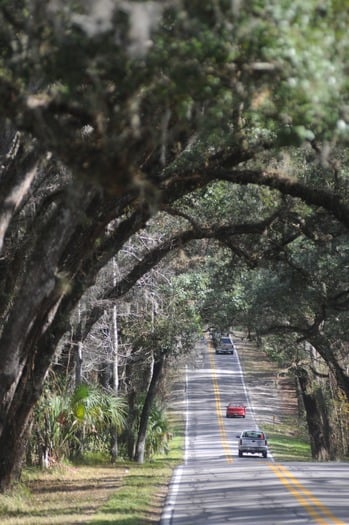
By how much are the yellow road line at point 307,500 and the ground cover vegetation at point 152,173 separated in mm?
4254

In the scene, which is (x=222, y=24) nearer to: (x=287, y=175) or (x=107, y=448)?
(x=287, y=175)

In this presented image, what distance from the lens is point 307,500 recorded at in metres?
18.1

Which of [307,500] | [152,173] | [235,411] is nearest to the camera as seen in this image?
[152,173]

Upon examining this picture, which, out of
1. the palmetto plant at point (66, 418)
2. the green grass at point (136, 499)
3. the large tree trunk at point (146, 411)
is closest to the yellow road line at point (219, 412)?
the large tree trunk at point (146, 411)

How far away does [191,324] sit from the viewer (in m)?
33.2

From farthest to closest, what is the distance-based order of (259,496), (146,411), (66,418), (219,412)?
(219,412) < (146,411) < (66,418) < (259,496)

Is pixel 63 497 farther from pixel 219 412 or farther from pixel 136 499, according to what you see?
pixel 219 412

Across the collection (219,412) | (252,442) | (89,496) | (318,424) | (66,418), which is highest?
(219,412)

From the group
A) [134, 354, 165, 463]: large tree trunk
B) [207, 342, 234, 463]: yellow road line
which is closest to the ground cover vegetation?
[134, 354, 165, 463]: large tree trunk

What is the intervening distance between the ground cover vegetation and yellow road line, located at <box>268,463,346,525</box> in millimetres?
4254

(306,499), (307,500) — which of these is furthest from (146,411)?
(307,500)

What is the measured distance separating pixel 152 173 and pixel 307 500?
23.2ft

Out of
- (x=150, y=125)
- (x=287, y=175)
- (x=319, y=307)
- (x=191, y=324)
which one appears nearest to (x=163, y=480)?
(x=319, y=307)

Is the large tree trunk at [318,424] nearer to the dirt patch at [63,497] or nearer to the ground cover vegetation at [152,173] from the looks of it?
the ground cover vegetation at [152,173]
